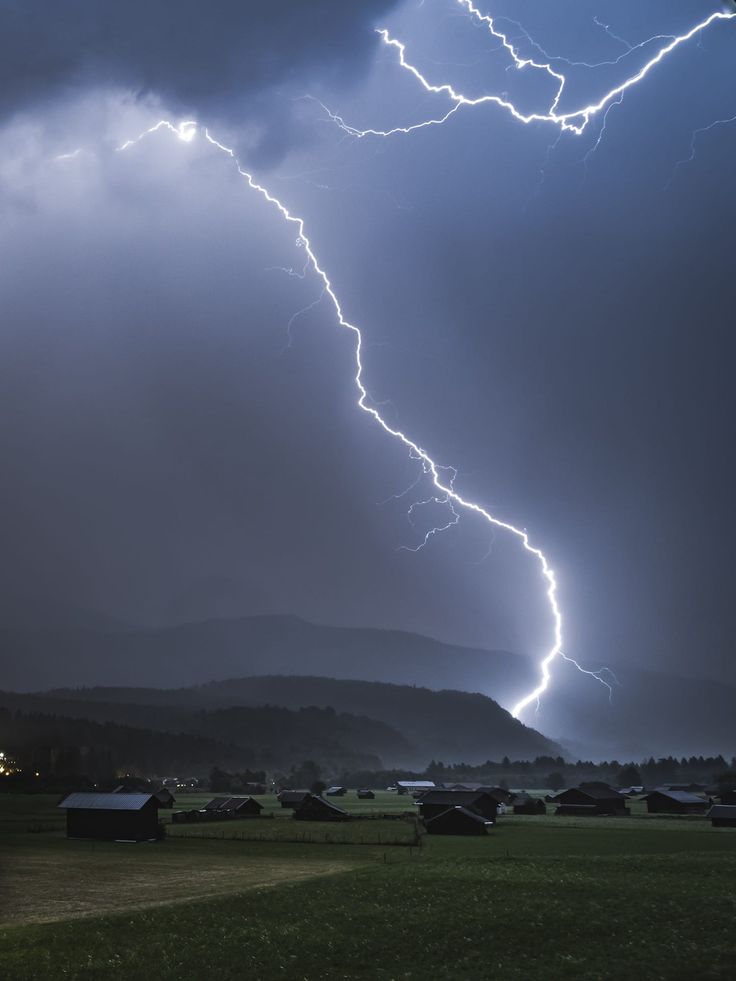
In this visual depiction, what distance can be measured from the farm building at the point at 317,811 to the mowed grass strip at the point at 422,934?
128ft

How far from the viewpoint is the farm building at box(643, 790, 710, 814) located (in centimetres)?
7169

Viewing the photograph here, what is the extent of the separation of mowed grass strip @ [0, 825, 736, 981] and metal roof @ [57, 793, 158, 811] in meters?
24.6

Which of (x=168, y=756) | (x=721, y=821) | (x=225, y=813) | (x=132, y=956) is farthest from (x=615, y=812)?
(x=168, y=756)

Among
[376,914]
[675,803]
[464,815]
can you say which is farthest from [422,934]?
[675,803]

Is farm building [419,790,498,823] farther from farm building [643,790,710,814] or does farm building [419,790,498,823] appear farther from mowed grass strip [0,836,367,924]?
mowed grass strip [0,836,367,924]

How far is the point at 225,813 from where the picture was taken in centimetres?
6806

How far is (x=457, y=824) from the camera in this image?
5322cm

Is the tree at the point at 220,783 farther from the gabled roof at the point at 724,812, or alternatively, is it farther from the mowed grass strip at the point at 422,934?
the mowed grass strip at the point at 422,934

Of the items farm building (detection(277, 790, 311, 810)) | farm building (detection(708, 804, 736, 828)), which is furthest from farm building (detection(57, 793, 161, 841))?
farm building (detection(708, 804, 736, 828))

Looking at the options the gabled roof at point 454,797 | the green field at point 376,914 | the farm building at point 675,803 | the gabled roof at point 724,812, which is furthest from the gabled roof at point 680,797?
the green field at point 376,914

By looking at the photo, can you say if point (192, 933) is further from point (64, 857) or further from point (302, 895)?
point (64, 857)

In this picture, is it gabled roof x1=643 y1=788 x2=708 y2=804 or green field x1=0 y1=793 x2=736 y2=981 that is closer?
green field x1=0 y1=793 x2=736 y2=981

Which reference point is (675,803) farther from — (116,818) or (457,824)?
(116,818)

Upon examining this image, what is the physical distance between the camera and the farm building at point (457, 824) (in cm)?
5247
